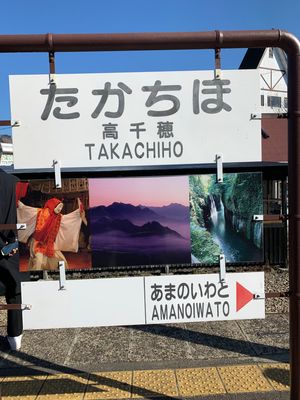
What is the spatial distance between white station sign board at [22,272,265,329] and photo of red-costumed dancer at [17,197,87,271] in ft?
0.62

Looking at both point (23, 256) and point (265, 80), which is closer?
point (23, 256)

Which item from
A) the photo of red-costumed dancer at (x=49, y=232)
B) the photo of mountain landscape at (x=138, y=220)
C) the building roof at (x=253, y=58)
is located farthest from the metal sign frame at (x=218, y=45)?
the building roof at (x=253, y=58)

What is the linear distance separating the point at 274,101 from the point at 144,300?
1914 centimetres

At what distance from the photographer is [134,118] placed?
117 inches

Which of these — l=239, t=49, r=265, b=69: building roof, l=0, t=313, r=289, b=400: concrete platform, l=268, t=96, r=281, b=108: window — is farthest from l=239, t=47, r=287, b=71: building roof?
l=0, t=313, r=289, b=400: concrete platform

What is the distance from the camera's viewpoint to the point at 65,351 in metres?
4.36

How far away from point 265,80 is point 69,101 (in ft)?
68.2

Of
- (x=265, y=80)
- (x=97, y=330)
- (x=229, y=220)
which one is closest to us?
(x=229, y=220)

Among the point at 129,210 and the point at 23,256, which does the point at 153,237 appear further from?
the point at 23,256

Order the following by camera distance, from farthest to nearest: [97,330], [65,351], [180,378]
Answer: [97,330] < [65,351] < [180,378]

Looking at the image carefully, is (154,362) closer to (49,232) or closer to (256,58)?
(49,232)

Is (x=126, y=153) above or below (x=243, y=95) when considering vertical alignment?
below

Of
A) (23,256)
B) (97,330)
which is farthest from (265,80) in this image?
(23,256)

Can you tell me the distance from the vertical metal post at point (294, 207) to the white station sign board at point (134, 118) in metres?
0.30
